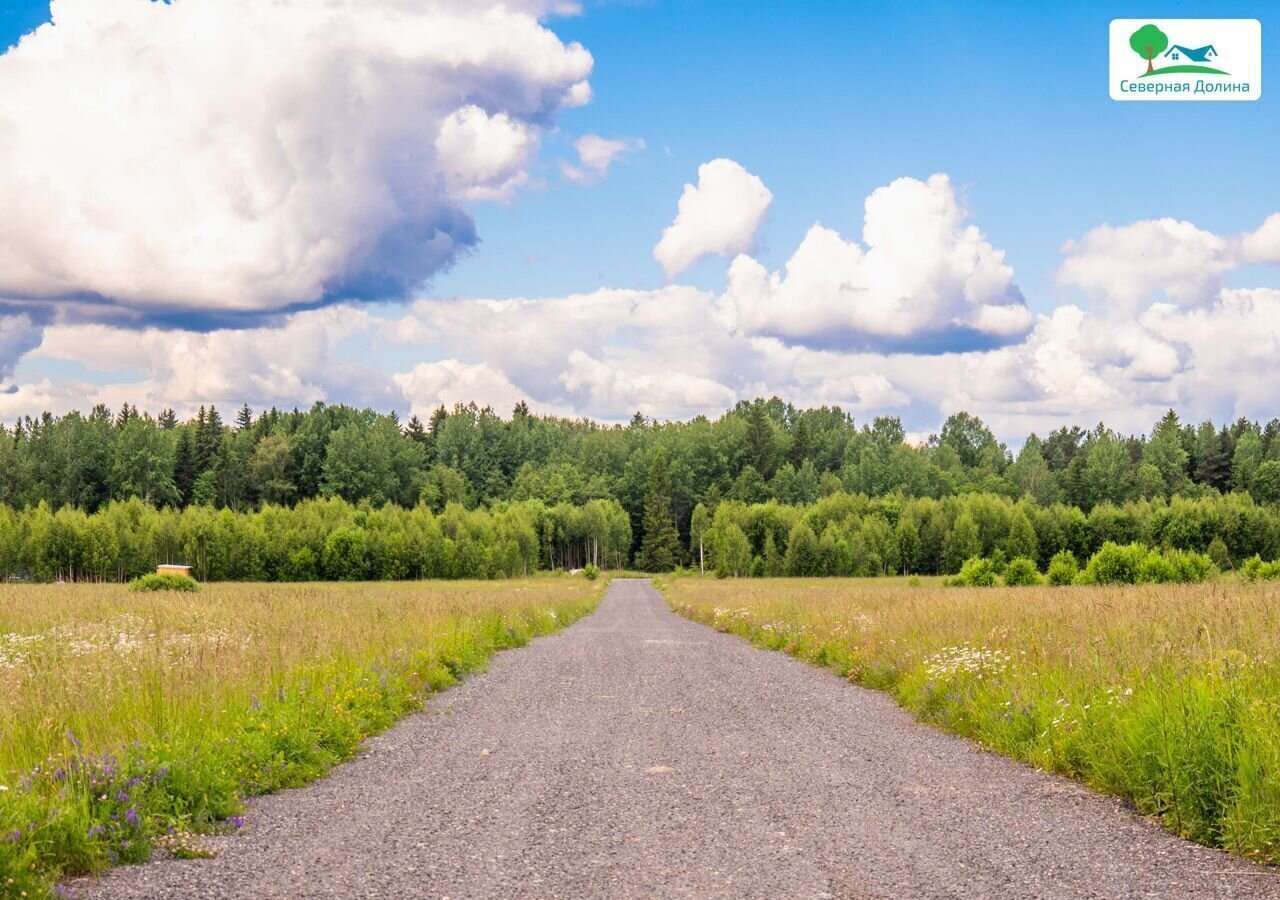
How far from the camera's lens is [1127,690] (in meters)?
9.41

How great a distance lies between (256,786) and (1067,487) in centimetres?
15199

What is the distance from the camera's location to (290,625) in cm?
1783

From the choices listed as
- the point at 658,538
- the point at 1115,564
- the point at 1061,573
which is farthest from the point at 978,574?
the point at 658,538

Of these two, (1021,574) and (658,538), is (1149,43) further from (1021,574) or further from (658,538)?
(658,538)

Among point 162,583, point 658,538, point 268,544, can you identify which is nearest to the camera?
point 162,583

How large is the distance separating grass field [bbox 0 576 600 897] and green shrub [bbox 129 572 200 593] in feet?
99.4

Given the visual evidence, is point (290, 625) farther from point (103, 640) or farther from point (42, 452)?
point (42, 452)

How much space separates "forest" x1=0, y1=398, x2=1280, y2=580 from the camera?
3871 inches

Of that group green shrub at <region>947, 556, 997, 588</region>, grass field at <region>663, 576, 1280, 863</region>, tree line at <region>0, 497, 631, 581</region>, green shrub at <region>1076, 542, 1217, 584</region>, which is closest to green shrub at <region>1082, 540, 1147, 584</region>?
green shrub at <region>1076, 542, 1217, 584</region>

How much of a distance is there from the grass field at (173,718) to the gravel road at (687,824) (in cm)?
38

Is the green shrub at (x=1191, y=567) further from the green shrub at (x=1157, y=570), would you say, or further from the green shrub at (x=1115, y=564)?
the green shrub at (x=1115, y=564)

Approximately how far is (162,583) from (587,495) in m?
107

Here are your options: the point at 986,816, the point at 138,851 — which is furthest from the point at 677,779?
the point at 138,851

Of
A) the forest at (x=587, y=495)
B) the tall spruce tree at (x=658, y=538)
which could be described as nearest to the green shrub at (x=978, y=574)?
the forest at (x=587, y=495)
